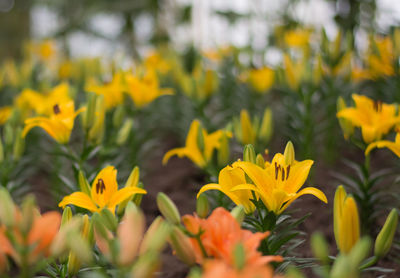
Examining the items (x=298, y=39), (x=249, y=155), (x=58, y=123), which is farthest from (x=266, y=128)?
(x=298, y=39)

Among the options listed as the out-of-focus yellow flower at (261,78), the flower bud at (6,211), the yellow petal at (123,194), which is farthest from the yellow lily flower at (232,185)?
the out-of-focus yellow flower at (261,78)

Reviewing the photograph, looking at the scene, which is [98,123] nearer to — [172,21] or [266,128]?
[266,128]

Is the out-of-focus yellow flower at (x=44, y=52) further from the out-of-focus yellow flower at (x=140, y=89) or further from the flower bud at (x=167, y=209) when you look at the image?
the flower bud at (x=167, y=209)

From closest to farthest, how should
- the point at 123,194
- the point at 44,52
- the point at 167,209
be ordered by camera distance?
the point at 167,209
the point at 123,194
the point at 44,52

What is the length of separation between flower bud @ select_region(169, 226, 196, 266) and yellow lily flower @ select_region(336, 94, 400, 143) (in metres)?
0.58

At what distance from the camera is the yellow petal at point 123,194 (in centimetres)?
79

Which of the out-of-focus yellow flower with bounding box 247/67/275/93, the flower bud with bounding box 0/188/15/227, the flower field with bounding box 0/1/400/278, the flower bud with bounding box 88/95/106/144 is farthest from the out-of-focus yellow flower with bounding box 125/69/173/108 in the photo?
the flower bud with bounding box 0/188/15/227

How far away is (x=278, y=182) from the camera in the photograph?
805 mm

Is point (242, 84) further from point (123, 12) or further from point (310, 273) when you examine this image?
point (123, 12)

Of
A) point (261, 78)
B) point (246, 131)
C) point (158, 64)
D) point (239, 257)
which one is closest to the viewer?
point (239, 257)

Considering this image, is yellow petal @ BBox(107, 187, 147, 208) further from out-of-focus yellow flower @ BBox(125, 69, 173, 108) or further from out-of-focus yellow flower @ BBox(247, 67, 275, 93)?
out-of-focus yellow flower @ BBox(247, 67, 275, 93)

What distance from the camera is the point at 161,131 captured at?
7.40 ft

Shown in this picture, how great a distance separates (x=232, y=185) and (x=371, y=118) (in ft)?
1.49

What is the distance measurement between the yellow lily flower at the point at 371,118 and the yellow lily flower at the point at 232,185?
1.24ft
